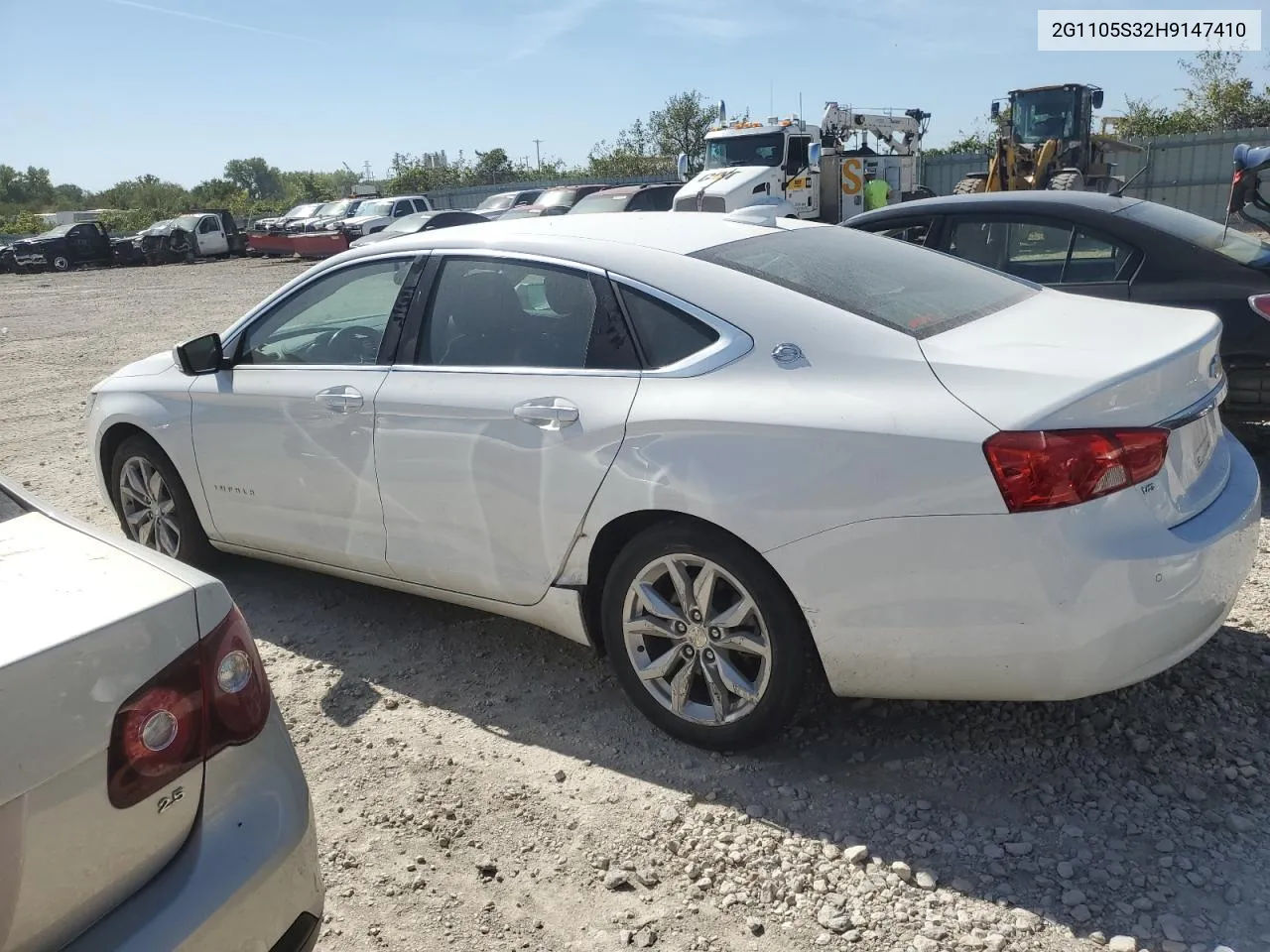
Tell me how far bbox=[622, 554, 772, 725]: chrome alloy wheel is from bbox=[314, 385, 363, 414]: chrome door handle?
4.36 ft

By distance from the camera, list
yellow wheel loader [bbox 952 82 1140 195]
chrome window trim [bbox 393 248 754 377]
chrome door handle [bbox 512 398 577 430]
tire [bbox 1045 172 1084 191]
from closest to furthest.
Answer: chrome window trim [bbox 393 248 754 377]
chrome door handle [bbox 512 398 577 430]
tire [bbox 1045 172 1084 191]
yellow wheel loader [bbox 952 82 1140 195]

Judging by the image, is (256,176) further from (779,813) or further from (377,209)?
(779,813)

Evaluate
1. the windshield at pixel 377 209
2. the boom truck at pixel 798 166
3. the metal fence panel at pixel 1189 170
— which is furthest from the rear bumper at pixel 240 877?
the windshield at pixel 377 209

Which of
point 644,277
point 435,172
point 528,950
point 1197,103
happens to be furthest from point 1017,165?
point 435,172

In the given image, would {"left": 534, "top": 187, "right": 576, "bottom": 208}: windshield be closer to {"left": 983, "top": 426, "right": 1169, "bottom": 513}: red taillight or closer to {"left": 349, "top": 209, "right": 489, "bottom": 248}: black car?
{"left": 349, "top": 209, "right": 489, "bottom": 248}: black car

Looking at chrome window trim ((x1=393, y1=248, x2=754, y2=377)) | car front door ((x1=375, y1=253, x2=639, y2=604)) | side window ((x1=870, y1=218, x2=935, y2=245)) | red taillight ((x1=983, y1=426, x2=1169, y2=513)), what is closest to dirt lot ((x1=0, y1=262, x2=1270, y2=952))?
car front door ((x1=375, y1=253, x2=639, y2=604))

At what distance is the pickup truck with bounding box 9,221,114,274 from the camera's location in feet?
116

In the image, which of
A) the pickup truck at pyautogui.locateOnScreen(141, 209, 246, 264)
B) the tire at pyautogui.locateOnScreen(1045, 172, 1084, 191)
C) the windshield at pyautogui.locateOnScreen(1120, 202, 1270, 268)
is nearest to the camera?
the windshield at pyautogui.locateOnScreen(1120, 202, 1270, 268)

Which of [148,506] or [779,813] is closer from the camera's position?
[779,813]

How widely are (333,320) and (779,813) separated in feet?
8.90

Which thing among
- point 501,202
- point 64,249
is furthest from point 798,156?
point 64,249

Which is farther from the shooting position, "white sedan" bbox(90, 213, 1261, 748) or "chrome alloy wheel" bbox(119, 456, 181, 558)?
"chrome alloy wheel" bbox(119, 456, 181, 558)

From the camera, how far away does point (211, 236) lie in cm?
3616

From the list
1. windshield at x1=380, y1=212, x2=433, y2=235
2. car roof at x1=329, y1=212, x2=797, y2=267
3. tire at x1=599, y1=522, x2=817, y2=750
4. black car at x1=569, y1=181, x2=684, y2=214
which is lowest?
tire at x1=599, y1=522, x2=817, y2=750
